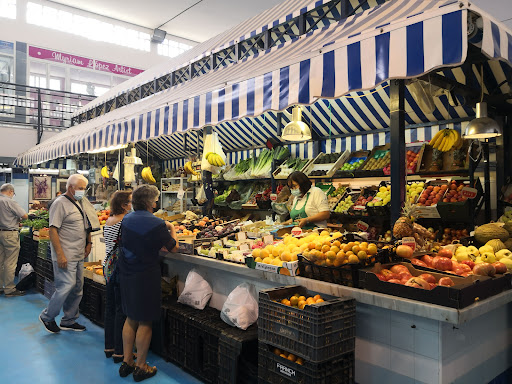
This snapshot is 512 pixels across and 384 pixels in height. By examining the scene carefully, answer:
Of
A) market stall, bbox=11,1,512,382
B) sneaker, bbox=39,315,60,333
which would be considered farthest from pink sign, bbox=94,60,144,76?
sneaker, bbox=39,315,60,333

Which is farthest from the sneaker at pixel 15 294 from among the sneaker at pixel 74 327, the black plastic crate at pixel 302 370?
the black plastic crate at pixel 302 370

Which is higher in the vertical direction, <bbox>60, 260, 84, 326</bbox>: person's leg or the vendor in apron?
the vendor in apron

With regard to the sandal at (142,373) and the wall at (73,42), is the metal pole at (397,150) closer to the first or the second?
the sandal at (142,373)

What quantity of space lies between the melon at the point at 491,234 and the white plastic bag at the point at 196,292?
291 centimetres

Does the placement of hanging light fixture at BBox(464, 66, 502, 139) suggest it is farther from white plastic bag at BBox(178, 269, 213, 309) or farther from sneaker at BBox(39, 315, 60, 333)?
sneaker at BBox(39, 315, 60, 333)

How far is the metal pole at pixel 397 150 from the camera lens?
14.5 feet

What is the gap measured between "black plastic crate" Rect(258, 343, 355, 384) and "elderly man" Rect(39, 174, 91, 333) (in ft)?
11.1

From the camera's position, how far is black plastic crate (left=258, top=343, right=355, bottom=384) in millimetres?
2623

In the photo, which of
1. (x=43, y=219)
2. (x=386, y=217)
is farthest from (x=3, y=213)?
(x=386, y=217)

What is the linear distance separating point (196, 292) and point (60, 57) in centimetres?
1630

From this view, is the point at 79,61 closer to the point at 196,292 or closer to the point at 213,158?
the point at 213,158

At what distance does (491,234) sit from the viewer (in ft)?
13.9

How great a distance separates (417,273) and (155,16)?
55.7 feet

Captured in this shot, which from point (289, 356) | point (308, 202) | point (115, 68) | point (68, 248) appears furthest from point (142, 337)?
point (115, 68)
